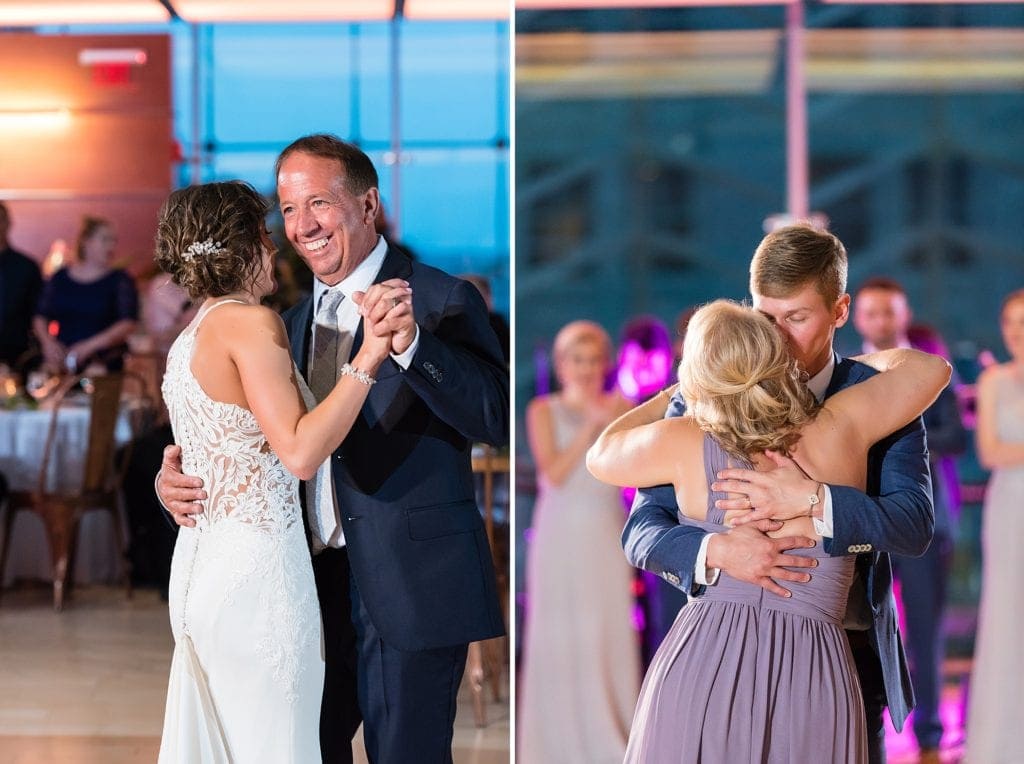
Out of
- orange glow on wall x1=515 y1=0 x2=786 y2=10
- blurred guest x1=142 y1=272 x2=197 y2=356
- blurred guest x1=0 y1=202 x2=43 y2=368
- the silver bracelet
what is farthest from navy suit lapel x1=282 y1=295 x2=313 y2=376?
blurred guest x1=0 y1=202 x2=43 y2=368

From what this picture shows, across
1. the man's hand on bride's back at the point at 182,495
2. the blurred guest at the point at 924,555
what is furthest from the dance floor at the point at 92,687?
the man's hand on bride's back at the point at 182,495

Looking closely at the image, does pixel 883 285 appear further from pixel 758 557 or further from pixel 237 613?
pixel 237 613

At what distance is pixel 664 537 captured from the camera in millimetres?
2215

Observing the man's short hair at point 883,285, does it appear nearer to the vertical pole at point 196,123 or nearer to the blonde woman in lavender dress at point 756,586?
the blonde woman in lavender dress at point 756,586

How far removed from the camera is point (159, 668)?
207 inches

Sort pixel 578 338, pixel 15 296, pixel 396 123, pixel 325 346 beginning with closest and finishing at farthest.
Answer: pixel 325 346
pixel 578 338
pixel 15 296
pixel 396 123

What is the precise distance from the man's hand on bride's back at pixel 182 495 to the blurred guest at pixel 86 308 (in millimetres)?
4947

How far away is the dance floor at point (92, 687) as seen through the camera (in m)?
4.23

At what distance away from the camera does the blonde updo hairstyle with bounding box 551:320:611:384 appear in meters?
4.21

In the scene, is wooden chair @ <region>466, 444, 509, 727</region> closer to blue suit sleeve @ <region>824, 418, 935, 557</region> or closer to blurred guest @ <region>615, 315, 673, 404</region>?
blurred guest @ <region>615, 315, 673, 404</region>

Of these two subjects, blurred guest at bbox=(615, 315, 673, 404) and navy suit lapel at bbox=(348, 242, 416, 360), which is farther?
blurred guest at bbox=(615, 315, 673, 404)

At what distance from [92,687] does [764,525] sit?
366 cm

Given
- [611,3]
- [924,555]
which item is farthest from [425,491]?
[924,555]

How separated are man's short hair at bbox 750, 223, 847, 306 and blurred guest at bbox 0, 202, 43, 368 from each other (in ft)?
17.9
